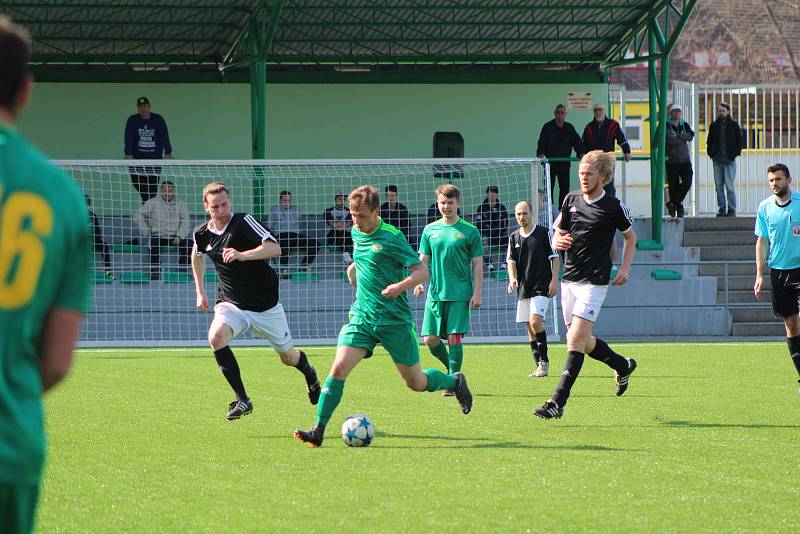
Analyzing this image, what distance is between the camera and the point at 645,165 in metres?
31.1

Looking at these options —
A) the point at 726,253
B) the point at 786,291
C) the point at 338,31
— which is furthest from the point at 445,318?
the point at 338,31

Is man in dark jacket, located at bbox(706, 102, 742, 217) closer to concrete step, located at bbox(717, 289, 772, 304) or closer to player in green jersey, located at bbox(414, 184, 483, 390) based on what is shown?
concrete step, located at bbox(717, 289, 772, 304)

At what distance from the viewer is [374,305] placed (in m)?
7.79

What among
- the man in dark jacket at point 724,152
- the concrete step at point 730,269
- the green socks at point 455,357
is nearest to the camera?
the green socks at point 455,357

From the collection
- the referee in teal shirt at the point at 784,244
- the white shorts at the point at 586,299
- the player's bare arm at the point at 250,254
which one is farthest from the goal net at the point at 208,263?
the player's bare arm at the point at 250,254

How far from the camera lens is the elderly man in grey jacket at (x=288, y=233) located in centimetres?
1888

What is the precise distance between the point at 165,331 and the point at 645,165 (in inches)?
673

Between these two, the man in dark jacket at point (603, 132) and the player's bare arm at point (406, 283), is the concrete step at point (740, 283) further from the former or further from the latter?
the player's bare arm at point (406, 283)

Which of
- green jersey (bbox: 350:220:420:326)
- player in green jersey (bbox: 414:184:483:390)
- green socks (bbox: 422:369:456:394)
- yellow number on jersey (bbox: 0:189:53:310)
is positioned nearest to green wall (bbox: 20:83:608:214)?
player in green jersey (bbox: 414:184:483:390)

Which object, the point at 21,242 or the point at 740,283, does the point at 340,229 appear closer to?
the point at 740,283

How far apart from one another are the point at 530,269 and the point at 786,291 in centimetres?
350

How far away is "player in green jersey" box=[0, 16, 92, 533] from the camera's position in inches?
99.4

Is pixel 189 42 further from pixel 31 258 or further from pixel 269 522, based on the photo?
pixel 31 258

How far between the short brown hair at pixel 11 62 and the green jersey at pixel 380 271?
5250mm
